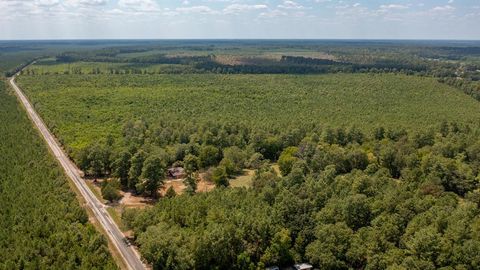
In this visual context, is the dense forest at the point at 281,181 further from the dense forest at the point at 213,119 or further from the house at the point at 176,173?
the house at the point at 176,173

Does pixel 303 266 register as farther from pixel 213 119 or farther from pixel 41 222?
pixel 213 119

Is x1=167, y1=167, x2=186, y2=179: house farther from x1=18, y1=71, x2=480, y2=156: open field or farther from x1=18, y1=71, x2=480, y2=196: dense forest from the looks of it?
x1=18, y1=71, x2=480, y2=156: open field

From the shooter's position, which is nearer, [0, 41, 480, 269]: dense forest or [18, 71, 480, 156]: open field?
[0, 41, 480, 269]: dense forest

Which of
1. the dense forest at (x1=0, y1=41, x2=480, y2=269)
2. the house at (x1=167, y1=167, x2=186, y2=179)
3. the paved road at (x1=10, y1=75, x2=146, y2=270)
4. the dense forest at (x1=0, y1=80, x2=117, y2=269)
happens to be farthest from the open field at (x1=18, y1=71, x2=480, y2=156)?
the house at (x1=167, y1=167, x2=186, y2=179)

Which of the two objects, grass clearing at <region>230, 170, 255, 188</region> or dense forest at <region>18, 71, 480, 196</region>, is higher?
dense forest at <region>18, 71, 480, 196</region>

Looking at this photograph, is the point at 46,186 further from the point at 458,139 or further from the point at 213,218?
the point at 458,139

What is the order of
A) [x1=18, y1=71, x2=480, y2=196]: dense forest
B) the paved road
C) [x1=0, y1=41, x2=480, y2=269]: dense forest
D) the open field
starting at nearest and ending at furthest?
1. [x1=0, y1=41, x2=480, y2=269]: dense forest
2. the paved road
3. [x1=18, y1=71, x2=480, y2=196]: dense forest
4. the open field

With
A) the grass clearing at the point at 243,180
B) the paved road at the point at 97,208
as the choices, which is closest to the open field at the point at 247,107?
the paved road at the point at 97,208
